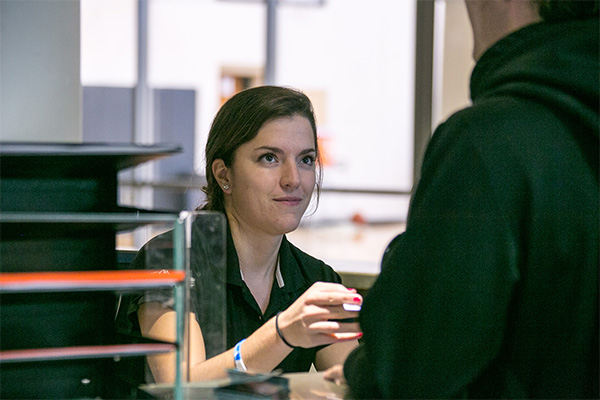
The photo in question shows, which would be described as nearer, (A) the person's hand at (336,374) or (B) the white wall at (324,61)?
(A) the person's hand at (336,374)

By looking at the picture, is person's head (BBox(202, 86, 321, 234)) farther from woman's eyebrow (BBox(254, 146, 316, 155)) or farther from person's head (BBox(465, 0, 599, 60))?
person's head (BBox(465, 0, 599, 60))

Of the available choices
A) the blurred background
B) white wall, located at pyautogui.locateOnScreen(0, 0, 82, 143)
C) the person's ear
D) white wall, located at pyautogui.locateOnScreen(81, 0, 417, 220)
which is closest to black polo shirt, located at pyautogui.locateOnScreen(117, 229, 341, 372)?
the person's ear

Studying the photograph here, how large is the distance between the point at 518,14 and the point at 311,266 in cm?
54

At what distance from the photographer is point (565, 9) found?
661mm

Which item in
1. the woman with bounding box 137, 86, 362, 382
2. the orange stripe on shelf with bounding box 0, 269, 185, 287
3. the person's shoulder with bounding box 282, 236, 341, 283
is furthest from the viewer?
the person's shoulder with bounding box 282, 236, 341, 283

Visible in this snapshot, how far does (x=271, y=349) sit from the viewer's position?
2.61ft

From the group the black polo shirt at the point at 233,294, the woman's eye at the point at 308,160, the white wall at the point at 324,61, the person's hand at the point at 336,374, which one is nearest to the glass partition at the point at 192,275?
the black polo shirt at the point at 233,294

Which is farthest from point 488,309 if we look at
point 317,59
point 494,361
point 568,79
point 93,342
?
point 317,59

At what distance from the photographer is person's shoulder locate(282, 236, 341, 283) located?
3.54 ft

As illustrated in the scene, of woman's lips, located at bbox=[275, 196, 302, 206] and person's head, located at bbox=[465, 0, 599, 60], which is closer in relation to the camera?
person's head, located at bbox=[465, 0, 599, 60]

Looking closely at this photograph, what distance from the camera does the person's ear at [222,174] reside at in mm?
1099

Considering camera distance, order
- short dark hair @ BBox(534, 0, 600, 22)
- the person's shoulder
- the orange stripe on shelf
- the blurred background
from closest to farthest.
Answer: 1. the orange stripe on shelf
2. short dark hair @ BBox(534, 0, 600, 22)
3. the person's shoulder
4. the blurred background

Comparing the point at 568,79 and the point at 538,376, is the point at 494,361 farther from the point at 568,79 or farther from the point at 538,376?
the point at 568,79

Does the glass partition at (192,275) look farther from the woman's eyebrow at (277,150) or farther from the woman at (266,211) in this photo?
the woman's eyebrow at (277,150)
